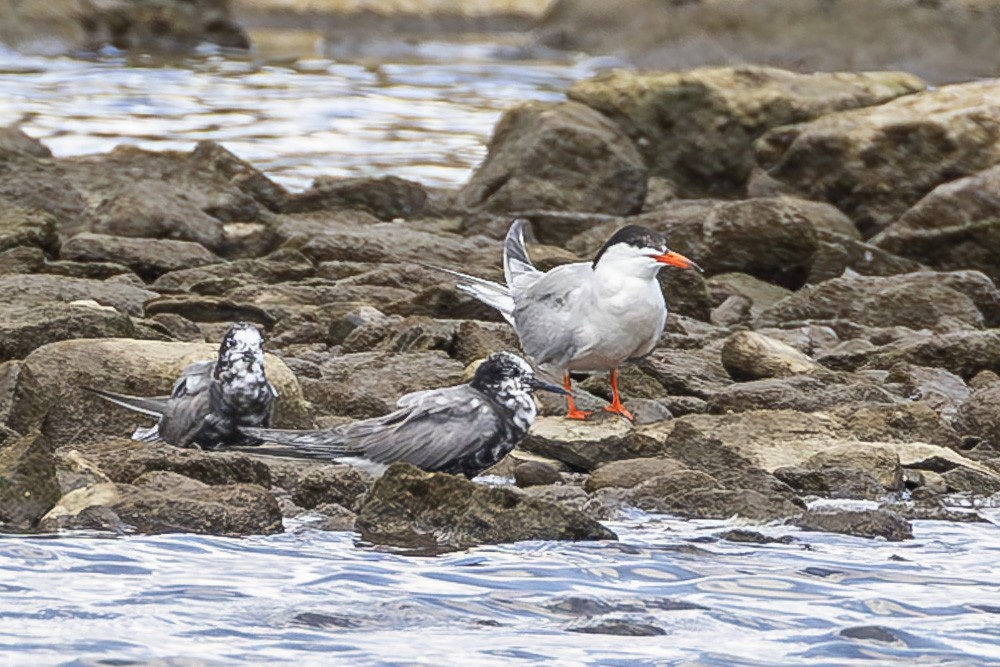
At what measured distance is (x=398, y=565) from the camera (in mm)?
8242

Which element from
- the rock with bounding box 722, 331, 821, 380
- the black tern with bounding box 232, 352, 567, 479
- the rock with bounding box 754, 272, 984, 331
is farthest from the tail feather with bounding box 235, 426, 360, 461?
the rock with bounding box 754, 272, 984, 331

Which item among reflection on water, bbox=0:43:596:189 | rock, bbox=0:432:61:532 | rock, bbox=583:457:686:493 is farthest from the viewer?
reflection on water, bbox=0:43:596:189

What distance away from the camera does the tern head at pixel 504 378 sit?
9.24 m

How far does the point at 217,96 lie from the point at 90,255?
641 inches

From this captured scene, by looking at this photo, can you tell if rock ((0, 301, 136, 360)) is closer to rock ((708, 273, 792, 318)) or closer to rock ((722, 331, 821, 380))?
rock ((722, 331, 821, 380))

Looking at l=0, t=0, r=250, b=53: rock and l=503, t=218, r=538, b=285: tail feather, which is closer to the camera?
l=503, t=218, r=538, b=285: tail feather

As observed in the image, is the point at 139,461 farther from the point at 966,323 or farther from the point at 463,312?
the point at 966,323

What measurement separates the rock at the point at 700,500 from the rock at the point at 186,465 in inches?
65.4

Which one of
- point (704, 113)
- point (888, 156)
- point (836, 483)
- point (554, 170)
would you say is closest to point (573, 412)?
point (836, 483)

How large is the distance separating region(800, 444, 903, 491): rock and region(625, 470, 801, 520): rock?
0.68 m

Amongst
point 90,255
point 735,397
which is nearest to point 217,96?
point 90,255

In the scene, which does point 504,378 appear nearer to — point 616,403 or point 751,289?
point 616,403

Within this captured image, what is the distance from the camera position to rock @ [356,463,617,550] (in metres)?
8.45

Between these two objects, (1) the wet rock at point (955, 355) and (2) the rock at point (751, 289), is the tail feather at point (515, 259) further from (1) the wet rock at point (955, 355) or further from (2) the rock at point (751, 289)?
(2) the rock at point (751, 289)
